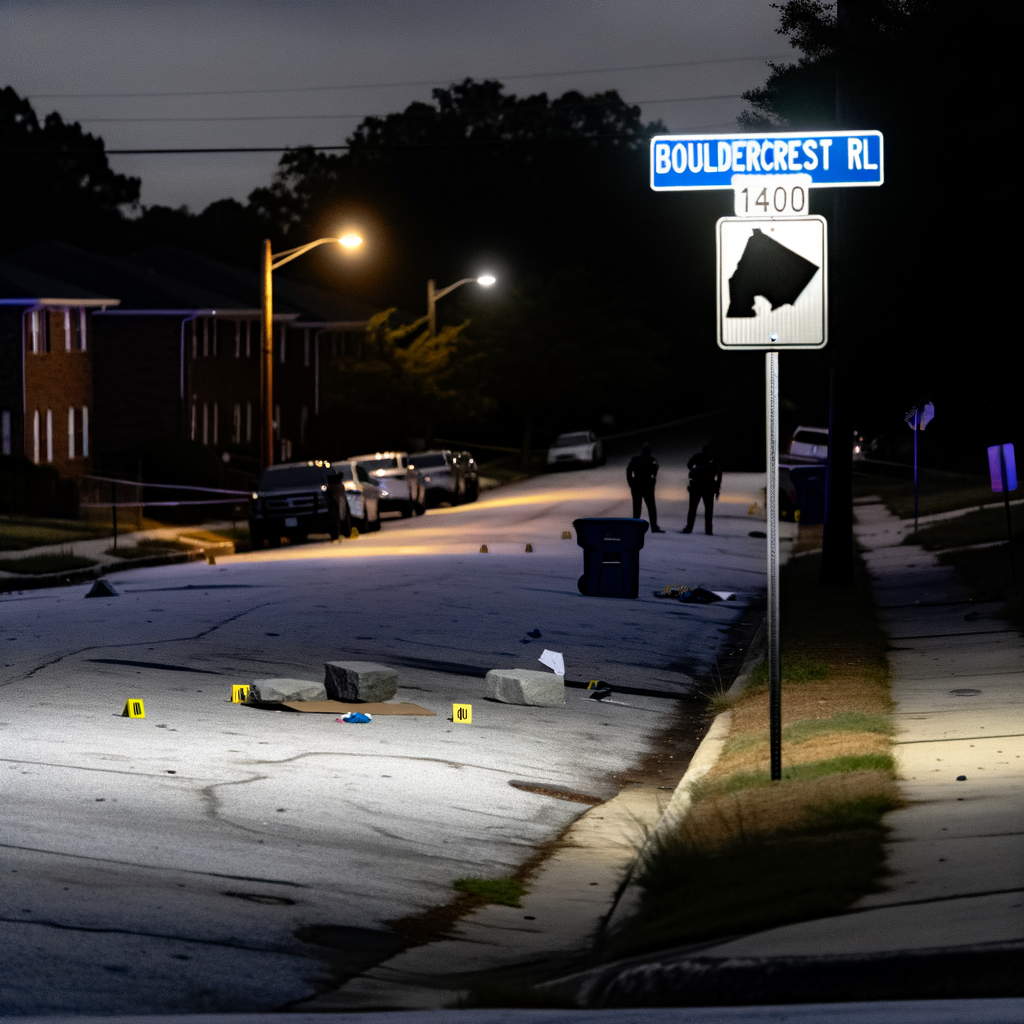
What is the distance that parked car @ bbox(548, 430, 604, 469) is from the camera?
67.9 meters

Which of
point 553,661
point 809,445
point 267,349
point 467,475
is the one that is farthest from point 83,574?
point 809,445

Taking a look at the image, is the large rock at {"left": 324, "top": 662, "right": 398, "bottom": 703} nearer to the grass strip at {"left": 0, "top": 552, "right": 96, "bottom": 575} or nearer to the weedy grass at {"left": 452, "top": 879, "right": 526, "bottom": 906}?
the weedy grass at {"left": 452, "top": 879, "right": 526, "bottom": 906}

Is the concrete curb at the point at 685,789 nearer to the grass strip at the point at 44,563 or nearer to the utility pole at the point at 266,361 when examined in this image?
the grass strip at the point at 44,563

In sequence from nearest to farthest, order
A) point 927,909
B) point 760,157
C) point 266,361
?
point 927,909
point 760,157
point 266,361

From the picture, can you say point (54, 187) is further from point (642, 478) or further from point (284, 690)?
point (284, 690)

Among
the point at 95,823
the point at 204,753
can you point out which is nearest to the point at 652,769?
the point at 204,753

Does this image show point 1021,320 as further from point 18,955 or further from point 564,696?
point 18,955

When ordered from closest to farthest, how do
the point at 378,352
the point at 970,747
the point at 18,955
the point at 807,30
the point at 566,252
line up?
1. the point at 18,955
2. the point at 970,747
3. the point at 807,30
4. the point at 378,352
5. the point at 566,252

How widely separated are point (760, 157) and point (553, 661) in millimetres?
7243

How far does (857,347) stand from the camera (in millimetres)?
23594

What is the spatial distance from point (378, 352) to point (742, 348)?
54.9m

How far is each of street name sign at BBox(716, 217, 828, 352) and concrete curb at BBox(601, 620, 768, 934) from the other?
2.78m

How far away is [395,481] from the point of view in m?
43.6

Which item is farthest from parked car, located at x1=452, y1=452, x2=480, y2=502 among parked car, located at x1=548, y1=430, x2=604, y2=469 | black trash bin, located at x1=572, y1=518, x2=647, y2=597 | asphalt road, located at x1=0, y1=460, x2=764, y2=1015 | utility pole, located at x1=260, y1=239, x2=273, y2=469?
black trash bin, located at x1=572, y1=518, x2=647, y2=597
